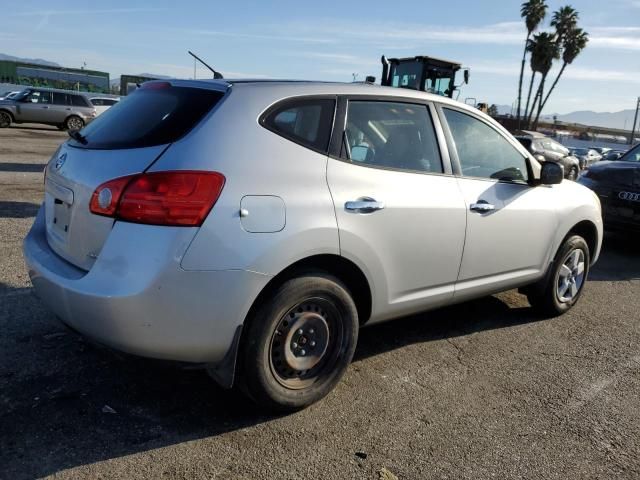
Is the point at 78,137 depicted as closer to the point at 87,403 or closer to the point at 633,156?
the point at 87,403

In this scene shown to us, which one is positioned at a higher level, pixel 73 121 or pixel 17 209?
pixel 73 121

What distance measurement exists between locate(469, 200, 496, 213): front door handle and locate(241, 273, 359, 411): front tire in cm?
116

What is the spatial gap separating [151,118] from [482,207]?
217 cm

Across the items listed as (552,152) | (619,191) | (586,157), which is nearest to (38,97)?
(552,152)

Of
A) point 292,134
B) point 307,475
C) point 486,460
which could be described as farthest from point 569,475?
point 292,134

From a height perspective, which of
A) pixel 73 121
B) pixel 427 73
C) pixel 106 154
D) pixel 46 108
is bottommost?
pixel 73 121

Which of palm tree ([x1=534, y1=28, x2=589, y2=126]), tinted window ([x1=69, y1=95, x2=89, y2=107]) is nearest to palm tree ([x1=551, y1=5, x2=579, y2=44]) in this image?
palm tree ([x1=534, y1=28, x2=589, y2=126])

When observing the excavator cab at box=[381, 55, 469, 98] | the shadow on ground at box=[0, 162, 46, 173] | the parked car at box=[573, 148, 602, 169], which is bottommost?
the shadow on ground at box=[0, 162, 46, 173]

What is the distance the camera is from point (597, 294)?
574 cm

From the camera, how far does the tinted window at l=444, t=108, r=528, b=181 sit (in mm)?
3857

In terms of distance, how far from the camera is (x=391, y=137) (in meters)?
3.49

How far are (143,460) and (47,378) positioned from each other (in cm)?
99

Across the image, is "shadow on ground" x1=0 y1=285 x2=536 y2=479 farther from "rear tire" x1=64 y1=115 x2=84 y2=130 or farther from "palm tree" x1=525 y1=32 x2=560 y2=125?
"palm tree" x1=525 y1=32 x2=560 y2=125

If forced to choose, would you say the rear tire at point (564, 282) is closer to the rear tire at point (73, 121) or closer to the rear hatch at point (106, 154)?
the rear hatch at point (106, 154)
